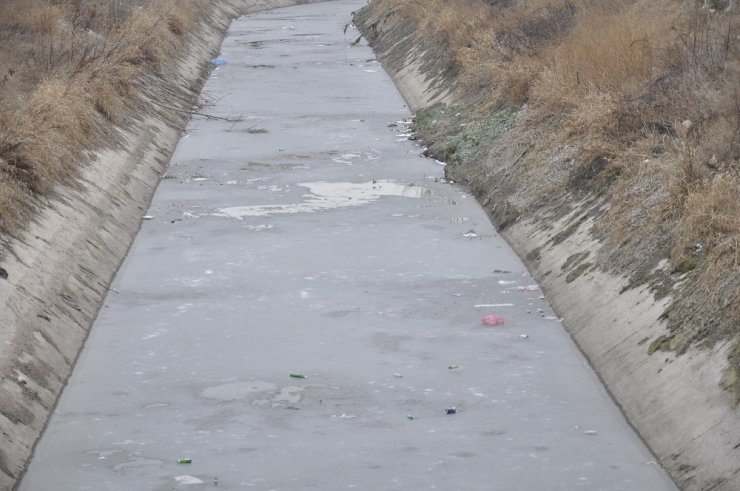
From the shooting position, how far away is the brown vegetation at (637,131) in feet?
38.1

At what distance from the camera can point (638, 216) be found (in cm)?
1352

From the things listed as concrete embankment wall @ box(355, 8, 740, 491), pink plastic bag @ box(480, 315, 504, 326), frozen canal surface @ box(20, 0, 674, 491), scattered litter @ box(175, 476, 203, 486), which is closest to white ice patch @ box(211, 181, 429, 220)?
frozen canal surface @ box(20, 0, 674, 491)

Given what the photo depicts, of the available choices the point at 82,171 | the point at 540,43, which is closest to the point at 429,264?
the point at 82,171

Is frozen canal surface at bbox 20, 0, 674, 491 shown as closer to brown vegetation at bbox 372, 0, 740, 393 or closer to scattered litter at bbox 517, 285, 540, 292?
scattered litter at bbox 517, 285, 540, 292

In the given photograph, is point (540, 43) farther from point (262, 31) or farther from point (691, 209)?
point (262, 31)

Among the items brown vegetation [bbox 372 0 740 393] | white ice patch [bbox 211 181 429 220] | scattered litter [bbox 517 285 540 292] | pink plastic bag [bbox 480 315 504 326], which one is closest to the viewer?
brown vegetation [bbox 372 0 740 393]

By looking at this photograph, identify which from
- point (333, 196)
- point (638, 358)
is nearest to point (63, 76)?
point (333, 196)

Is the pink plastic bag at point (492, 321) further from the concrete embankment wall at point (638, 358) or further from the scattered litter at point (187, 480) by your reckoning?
the scattered litter at point (187, 480)

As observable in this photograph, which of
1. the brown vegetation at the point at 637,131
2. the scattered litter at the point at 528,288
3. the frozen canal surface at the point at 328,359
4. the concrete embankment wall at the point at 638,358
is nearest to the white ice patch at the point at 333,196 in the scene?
the frozen canal surface at the point at 328,359

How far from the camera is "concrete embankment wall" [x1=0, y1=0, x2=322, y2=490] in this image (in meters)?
10.8

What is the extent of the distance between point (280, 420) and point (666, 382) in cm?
321

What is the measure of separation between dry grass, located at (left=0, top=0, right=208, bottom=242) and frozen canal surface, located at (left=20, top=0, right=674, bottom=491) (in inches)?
58.9

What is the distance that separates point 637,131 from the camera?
51.4ft

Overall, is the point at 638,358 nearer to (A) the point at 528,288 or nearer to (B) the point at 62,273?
(A) the point at 528,288
